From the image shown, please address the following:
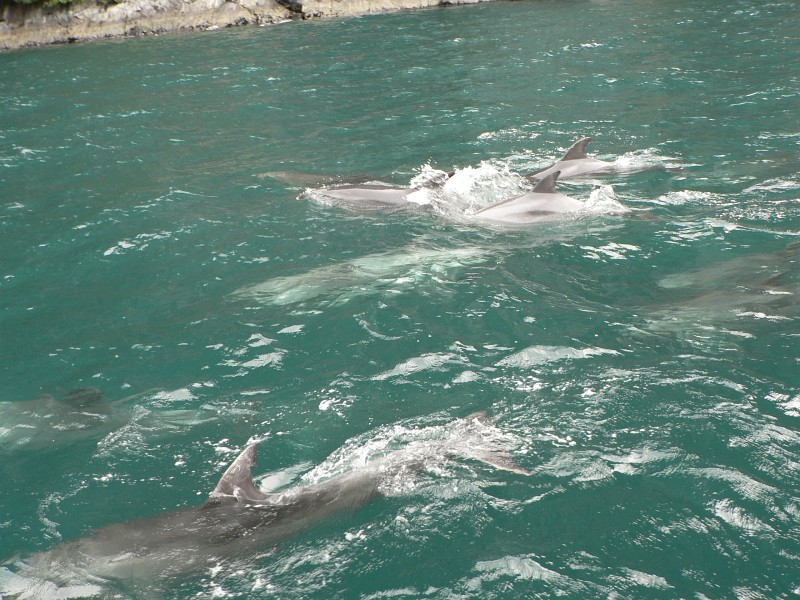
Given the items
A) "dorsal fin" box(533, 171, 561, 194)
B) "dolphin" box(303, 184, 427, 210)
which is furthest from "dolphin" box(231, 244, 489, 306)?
"dolphin" box(303, 184, 427, 210)

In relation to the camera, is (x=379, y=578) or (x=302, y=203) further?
(x=302, y=203)

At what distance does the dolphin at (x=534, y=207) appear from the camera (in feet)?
32.6

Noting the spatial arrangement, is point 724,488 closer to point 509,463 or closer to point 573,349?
point 509,463

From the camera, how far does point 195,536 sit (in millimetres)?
4781

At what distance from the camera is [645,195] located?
10.9m

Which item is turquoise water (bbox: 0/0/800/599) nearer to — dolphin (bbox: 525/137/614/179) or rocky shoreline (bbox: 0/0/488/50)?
dolphin (bbox: 525/137/614/179)

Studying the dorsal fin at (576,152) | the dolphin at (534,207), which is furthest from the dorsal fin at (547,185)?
→ the dorsal fin at (576,152)

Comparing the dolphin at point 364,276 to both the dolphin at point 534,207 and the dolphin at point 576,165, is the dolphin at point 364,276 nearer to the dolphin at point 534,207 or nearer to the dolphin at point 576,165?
the dolphin at point 534,207

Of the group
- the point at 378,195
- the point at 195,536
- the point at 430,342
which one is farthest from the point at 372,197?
the point at 195,536

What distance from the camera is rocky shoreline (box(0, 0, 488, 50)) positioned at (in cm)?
3256

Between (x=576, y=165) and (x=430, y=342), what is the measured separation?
5.71 m

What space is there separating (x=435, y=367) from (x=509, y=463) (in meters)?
1.59

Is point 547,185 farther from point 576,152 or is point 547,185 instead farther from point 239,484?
point 239,484

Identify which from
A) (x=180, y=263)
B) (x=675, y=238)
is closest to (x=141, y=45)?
(x=180, y=263)
